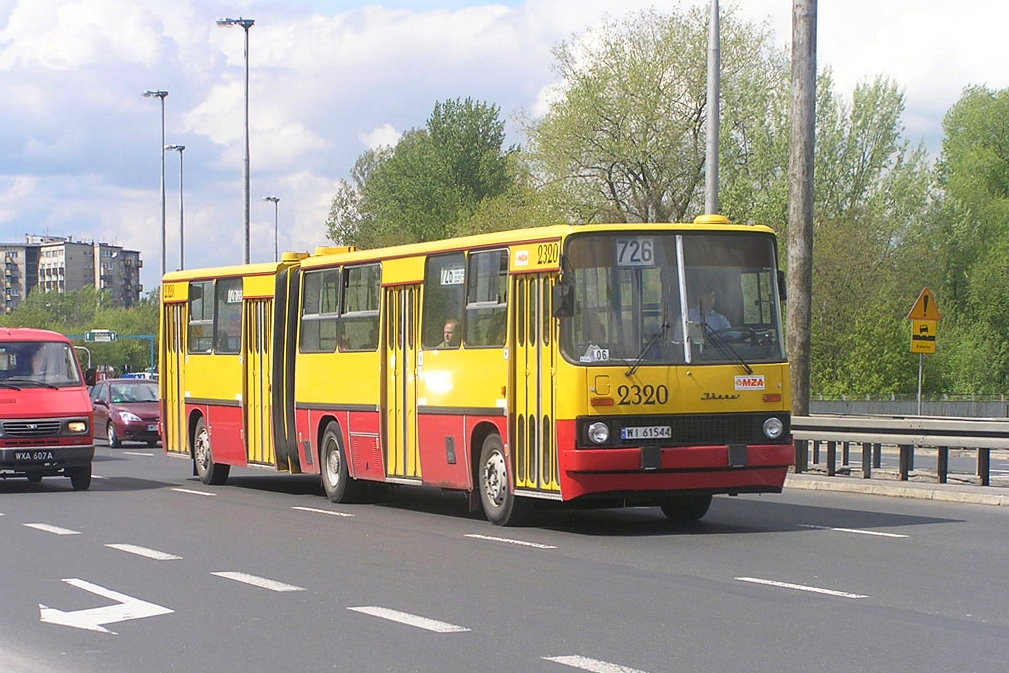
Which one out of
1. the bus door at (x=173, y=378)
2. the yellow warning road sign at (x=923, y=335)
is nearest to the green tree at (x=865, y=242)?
the yellow warning road sign at (x=923, y=335)

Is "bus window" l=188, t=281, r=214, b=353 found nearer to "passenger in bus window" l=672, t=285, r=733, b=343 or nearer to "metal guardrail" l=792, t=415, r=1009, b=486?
"metal guardrail" l=792, t=415, r=1009, b=486

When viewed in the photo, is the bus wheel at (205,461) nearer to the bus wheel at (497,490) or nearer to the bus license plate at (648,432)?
the bus wheel at (497,490)

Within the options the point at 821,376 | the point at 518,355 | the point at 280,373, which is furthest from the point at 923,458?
the point at 821,376

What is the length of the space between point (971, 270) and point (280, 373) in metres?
52.4

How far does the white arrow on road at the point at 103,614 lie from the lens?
10.3 metres

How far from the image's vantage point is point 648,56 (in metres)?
60.0

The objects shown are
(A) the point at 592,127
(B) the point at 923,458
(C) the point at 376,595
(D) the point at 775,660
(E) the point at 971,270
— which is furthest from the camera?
(E) the point at 971,270

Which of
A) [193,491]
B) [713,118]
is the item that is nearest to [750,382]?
[193,491]

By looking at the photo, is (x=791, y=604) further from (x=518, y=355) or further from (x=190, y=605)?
(x=518, y=355)

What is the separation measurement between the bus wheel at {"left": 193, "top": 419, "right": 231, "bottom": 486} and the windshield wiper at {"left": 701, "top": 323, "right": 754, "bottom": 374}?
35.4ft

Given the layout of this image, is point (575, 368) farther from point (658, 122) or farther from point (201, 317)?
point (658, 122)

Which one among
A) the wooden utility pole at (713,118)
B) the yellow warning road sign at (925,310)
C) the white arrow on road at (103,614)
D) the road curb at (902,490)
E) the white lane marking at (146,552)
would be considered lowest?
the white arrow on road at (103,614)

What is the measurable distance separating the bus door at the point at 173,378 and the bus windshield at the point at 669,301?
1156cm

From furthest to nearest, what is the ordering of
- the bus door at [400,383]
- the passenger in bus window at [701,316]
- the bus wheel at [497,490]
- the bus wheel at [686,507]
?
1. the bus door at [400,383]
2. the bus wheel at [686,507]
3. the bus wheel at [497,490]
4. the passenger in bus window at [701,316]
